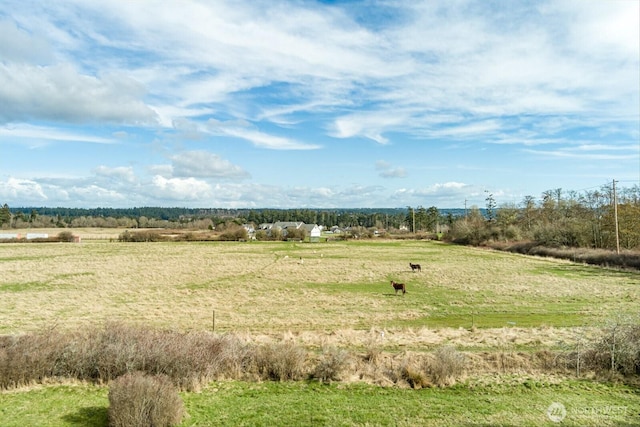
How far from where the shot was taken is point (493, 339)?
17.5 metres

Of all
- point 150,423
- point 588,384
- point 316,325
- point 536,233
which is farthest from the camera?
point 536,233

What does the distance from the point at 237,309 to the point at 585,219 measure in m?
65.6

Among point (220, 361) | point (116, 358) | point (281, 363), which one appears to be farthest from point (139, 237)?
point (281, 363)

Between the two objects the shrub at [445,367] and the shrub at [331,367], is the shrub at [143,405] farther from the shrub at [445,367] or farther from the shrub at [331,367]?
the shrub at [445,367]

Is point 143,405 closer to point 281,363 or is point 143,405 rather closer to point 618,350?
point 281,363

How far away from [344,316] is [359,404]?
12903mm

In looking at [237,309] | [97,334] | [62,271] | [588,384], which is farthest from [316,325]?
[62,271]

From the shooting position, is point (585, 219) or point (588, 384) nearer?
point (588, 384)

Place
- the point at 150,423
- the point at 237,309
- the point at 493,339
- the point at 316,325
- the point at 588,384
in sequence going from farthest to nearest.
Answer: the point at 237,309 < the point at 316,325 < the point at 493,339 < the point at 588,384 < the point at 150,423

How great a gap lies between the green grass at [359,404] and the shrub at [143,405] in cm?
56

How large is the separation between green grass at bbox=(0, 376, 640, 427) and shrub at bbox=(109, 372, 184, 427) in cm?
56

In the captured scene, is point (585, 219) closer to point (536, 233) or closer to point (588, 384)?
point (536, 233)

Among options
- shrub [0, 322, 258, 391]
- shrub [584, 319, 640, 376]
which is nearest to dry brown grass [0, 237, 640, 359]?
shrub [584, 319, 640, 376]

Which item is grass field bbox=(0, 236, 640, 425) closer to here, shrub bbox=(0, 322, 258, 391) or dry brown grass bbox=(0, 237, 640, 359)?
dry brown grass bbox=(0, 237, 640, 359)
